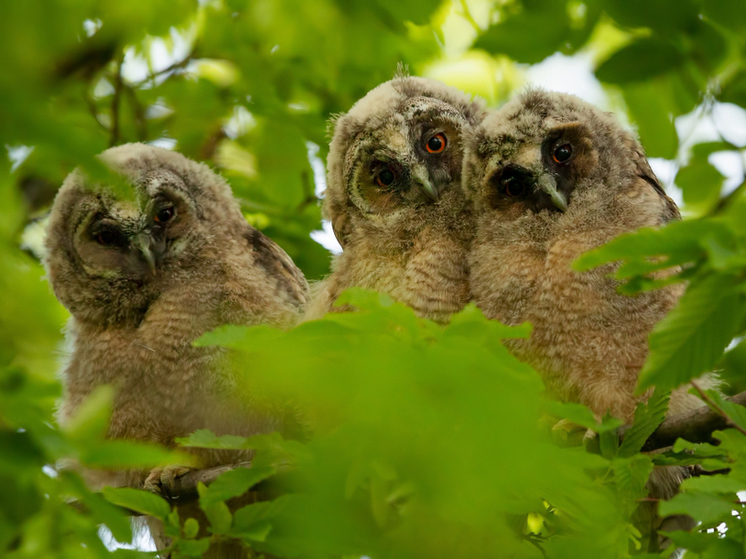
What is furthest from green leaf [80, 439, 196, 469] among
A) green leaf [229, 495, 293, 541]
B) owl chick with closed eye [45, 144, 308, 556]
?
owl chick with closed eye [45, 144, 308, 556]

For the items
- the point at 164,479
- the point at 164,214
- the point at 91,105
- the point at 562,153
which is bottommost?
the point at 164,479

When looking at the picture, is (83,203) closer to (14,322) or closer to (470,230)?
(14,322)

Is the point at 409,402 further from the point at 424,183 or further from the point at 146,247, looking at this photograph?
the point at 146,247

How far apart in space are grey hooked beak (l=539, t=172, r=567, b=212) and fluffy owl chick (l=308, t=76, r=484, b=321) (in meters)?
0.43

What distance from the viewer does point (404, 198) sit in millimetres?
3818

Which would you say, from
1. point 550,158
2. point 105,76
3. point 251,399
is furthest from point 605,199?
point 105,76

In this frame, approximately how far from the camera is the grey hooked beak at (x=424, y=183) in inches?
145

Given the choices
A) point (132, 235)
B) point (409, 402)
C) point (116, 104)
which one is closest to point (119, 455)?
point (409, 402)

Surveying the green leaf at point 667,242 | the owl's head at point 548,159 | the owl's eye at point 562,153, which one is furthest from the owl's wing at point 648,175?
the green leaf at point 667,242

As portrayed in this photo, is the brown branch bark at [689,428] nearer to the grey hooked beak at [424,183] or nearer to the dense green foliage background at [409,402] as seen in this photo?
the dense green foliage background at [409,402]

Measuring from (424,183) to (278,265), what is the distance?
1071 millimetres

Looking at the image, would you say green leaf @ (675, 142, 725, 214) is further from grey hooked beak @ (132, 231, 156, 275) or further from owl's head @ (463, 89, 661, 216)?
grey hooked beak @ (132, 231, 156, 275)

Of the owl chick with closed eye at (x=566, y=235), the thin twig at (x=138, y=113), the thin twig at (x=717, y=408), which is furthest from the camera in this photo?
the thin twig at (x=138, y=113)

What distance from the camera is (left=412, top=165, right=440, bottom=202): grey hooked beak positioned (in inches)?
145
